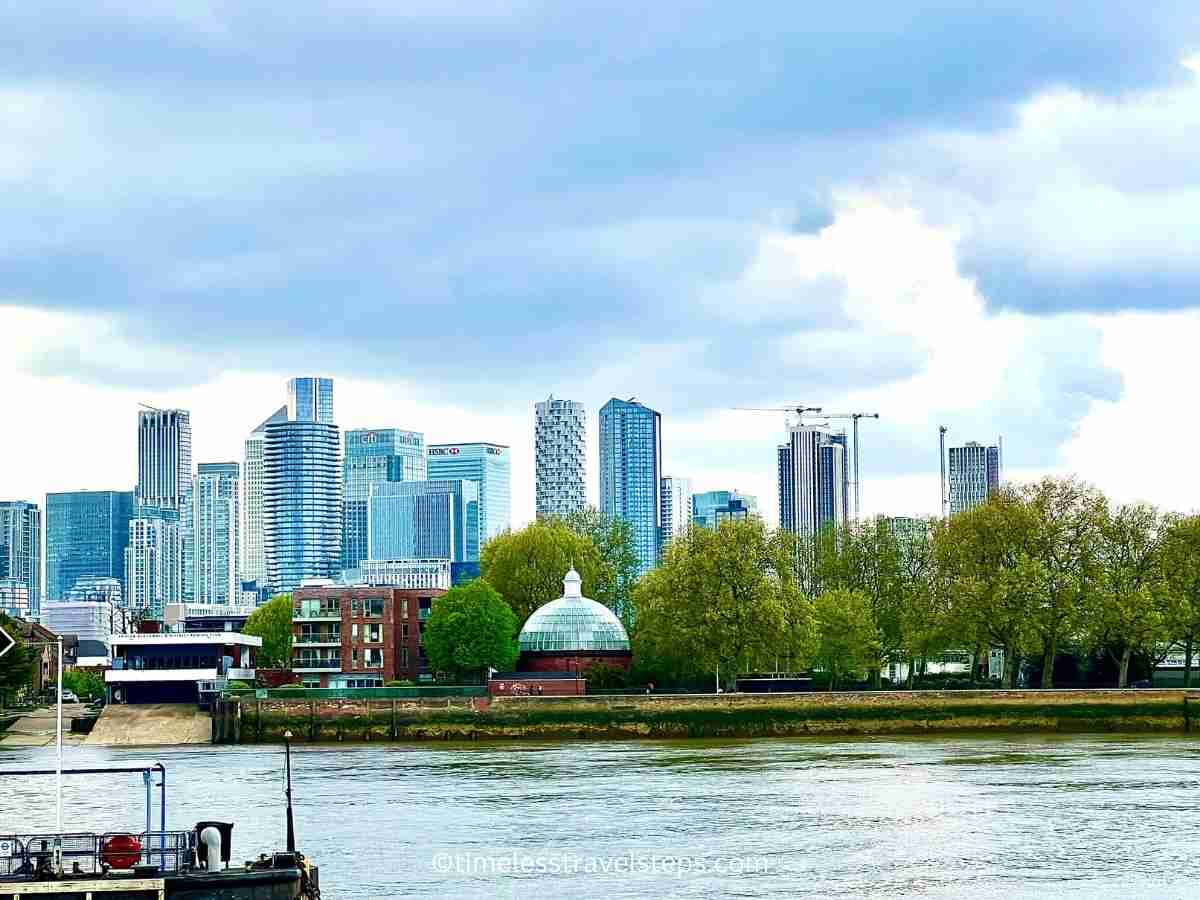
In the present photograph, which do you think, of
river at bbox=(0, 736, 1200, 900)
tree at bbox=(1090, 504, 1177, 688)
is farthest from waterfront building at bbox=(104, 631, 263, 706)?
tree at bbox=(1090, 504, 1177, 688)

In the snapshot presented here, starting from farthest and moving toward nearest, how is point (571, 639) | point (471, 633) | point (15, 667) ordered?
1. point (571, 639)
2. point (471, 633)
3. point (15, 667)

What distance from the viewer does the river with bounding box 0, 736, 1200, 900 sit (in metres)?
55.0

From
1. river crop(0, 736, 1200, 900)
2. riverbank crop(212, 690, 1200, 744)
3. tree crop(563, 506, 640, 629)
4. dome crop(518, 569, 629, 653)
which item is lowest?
river crop(0, 736, 1200, 900)

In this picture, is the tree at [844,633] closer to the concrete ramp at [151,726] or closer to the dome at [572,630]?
the dome at [572,630]

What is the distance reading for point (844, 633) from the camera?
488 ft

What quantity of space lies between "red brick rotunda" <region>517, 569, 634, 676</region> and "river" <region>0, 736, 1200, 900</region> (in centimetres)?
4715

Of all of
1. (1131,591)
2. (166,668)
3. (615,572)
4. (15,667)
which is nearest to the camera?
(1131,591)

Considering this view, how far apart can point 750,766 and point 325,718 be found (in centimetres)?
4244

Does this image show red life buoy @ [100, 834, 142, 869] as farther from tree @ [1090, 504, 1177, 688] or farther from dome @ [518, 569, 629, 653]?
dome @ [518, 569, 629, 653]

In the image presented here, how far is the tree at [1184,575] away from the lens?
14025cm

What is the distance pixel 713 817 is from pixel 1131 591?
77.8m

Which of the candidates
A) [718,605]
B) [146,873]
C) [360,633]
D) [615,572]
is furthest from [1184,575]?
[146,873]

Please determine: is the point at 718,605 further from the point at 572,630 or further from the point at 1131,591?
the point at 1131,591

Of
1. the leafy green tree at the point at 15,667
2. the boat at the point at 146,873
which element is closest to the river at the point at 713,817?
the boat at the point at 146,873
